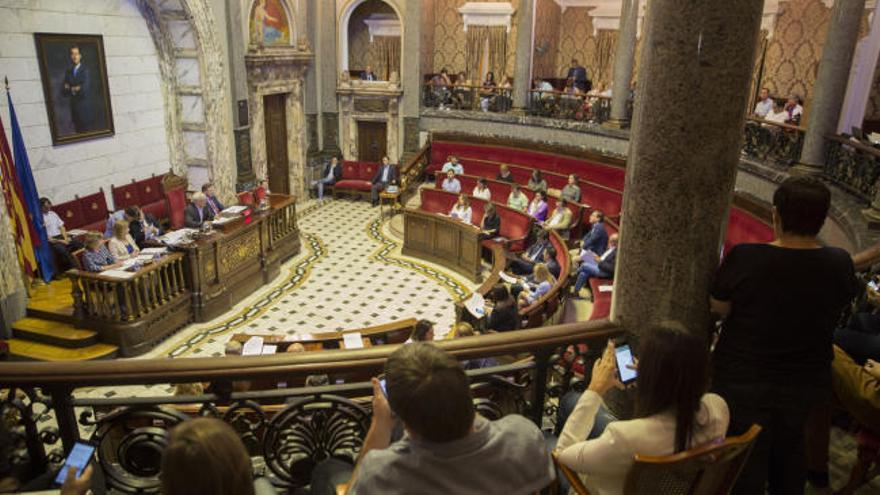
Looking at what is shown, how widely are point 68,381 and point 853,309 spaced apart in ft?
12.0

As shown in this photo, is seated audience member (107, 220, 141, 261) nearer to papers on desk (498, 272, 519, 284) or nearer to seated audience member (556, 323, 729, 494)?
papers on desk (498, 272, 519, 284)

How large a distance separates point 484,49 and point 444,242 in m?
8.36

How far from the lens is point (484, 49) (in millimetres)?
16969

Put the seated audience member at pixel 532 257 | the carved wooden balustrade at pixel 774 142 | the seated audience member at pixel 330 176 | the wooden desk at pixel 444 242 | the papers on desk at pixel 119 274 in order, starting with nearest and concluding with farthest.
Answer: the papers on desk at pixel 119 274, the carved wooden balustrade at pixel 774 142, the seated audience member at pixel 532 257, the wooden desk at pixel 444 242, the seated audience member at pixel 330 176

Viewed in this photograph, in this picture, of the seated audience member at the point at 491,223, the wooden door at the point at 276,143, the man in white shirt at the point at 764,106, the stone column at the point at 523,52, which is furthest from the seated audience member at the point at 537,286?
the wooden door at the point at 276,143

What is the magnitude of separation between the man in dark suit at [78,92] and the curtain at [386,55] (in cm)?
843

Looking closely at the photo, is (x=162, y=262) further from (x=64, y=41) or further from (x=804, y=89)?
(x=804, y=89)

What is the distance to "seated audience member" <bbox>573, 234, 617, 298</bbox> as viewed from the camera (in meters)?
8.27

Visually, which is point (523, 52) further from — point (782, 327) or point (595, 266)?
point (782, 327)

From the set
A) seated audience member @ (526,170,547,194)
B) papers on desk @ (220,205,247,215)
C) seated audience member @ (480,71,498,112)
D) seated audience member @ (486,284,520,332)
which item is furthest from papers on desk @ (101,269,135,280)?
seated audience member @ (480,71,498,112)

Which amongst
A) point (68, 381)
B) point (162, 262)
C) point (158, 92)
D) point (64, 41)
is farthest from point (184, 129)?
point (68, 381)

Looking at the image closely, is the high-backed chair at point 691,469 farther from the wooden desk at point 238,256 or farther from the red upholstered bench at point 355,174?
the red upholstered bench at point 355,174

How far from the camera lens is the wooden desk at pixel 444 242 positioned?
33.0ft

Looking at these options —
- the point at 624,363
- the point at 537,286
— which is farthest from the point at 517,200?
the point at 624,363
